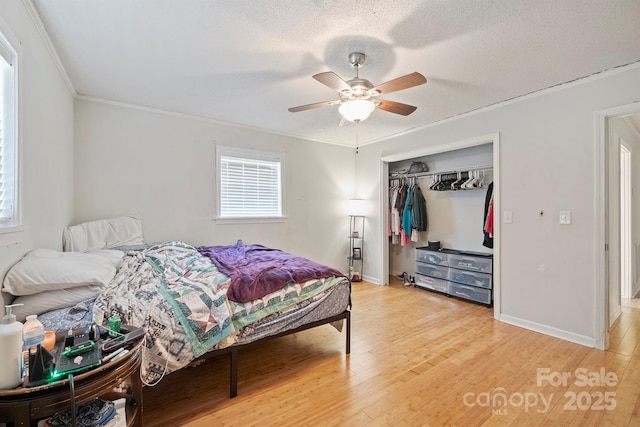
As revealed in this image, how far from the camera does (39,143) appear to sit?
6.47 feet

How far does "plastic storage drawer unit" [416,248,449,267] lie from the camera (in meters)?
4.14

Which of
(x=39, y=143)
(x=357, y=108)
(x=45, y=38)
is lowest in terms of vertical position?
(x=39, y=143)

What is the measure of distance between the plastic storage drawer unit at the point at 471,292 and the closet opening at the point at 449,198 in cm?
1

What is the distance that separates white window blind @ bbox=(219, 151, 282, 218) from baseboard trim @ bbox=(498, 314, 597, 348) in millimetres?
3265

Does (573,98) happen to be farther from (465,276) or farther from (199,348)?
(199,348)

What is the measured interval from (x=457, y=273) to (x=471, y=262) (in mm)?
269

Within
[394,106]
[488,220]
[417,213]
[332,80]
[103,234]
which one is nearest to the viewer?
[332,80]

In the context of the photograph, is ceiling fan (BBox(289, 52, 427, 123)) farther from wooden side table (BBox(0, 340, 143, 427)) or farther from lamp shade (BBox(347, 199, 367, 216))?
lamp shade (BBox(347, 199, 367, 216))

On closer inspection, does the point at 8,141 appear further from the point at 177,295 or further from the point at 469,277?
the point at 469,277

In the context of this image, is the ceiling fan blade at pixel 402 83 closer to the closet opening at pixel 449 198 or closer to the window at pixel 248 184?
the closet opening at pixel 449 198

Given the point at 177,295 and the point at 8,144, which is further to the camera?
the point at 177,295

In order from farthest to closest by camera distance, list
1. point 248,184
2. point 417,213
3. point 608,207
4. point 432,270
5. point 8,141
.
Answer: point 417,213, point 432,270, point 248,184, point 608,207, point 8,141

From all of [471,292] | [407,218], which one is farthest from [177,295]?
[407,218]

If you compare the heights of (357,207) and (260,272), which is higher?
(357,207)
